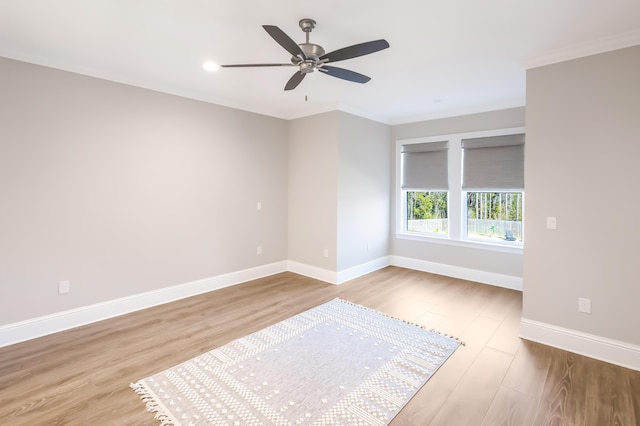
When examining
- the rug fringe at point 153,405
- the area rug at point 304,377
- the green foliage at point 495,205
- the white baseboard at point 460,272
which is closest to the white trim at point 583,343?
the area rug at point 304,377

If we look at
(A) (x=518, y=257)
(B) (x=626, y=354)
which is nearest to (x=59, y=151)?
(B) (x=626, y=354)

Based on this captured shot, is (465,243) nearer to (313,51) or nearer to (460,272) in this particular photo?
(460,272)

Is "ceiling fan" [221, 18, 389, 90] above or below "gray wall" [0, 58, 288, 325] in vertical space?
above

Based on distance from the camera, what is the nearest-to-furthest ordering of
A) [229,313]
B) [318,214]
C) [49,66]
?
[49,66] < [229,313] < [318,214]

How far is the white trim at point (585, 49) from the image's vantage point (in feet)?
8.11

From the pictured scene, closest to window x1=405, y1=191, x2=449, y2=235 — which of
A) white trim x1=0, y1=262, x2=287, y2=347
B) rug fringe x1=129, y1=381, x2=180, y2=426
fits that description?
white trim x1=0, y1=262, x2=287, y2=347

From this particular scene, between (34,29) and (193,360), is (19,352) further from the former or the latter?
(34,29)

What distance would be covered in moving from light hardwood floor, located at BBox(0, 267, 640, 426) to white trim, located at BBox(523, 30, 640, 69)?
106 inches

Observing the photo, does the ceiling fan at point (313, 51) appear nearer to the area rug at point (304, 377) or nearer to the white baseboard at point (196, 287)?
the area rug at point (304, 377)

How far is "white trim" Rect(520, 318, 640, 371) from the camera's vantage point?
2521mm

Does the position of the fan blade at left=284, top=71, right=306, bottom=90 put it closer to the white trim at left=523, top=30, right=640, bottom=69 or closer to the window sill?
the white trim at left=523, top=30, right=640, bottom=69

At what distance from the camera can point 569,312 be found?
9.18 ft

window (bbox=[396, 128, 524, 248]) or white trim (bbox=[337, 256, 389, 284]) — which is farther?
white trim (bbox=[337, 256, 389, 284])

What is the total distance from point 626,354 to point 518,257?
197cm
